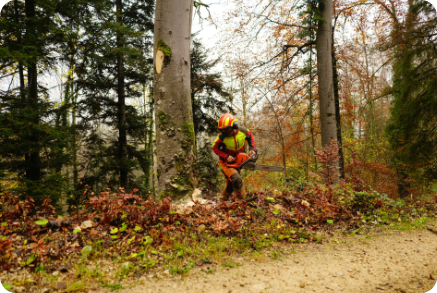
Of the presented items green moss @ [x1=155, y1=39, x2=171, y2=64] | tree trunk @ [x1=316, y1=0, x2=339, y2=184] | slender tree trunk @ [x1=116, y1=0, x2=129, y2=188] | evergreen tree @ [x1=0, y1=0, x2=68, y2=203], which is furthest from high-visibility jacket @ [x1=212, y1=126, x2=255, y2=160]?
slender tree trunk @ [x1=116, y1=0, x2=129, y2=188]

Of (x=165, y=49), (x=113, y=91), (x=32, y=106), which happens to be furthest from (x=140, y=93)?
(x=165, y=49)

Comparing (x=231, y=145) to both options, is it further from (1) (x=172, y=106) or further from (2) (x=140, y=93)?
(2) (x=140, y=93)

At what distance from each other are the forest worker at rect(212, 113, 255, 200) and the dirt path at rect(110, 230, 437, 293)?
1974mm

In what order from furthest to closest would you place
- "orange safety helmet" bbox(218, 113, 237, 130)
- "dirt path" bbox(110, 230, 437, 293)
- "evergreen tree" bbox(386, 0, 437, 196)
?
"evergreen tree" bbox(386, 0, 437, 196)
"orange safety helmet" bbox(218, 113, 237, 130)
"dirt path" bbox(110, 230, 437, 293)

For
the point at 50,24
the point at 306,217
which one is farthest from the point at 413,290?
the point at 50,24

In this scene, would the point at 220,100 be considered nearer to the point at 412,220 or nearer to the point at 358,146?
the point at 412,220

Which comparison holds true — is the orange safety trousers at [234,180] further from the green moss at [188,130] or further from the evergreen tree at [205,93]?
the evergreen tree at [205,93]

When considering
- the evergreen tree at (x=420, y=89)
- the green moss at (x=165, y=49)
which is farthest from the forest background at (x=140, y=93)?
the green moss at (x=165, y=49)

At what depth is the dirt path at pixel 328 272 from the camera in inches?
83.2

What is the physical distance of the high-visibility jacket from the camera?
4.79m

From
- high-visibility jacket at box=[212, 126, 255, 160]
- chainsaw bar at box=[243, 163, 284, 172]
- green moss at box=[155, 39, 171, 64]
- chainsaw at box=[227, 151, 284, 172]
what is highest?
green moss at box=[155, 39, 171, 64]

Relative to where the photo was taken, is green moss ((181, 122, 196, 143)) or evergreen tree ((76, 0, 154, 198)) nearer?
green moss ((181, 122, 196, 143))

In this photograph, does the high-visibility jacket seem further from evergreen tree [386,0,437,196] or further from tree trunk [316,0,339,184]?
evergreen tree [386,0,437,196]

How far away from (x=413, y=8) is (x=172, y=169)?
8916mm
